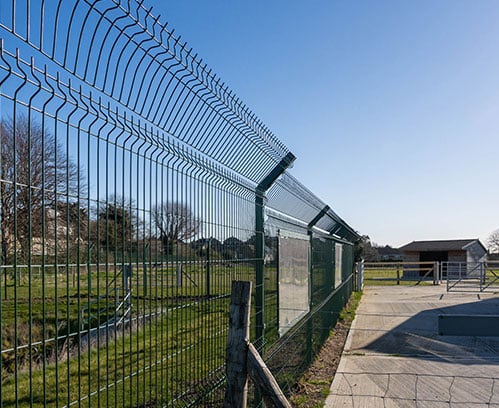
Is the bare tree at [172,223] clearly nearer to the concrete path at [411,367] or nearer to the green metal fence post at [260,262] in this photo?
the green metal fence post at [260,262]

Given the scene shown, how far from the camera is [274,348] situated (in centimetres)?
559

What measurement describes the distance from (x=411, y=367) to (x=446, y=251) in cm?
4946

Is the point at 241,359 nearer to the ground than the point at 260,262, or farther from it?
nearer to the ground

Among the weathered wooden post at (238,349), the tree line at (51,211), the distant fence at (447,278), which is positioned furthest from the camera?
the distant fence at (447,278)

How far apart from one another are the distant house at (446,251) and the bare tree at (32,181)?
55.4 m

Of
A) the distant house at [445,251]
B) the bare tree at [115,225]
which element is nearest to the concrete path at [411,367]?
the bare tree at [115,225]

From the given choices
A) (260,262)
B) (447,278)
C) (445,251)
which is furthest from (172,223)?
(445,251)

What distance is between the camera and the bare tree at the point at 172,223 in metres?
3.04

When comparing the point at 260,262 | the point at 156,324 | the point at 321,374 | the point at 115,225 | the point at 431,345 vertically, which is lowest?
the point at 431,345

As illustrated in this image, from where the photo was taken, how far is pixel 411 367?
9000 millimetres

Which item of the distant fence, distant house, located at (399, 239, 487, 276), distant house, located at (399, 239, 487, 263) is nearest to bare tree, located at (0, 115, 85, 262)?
the distant fence

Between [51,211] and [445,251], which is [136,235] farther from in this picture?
[445,251]

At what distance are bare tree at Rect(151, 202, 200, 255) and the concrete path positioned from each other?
412 cm

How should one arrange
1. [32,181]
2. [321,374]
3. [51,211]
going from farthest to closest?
[321,374]
[51,211]
[32,181]
